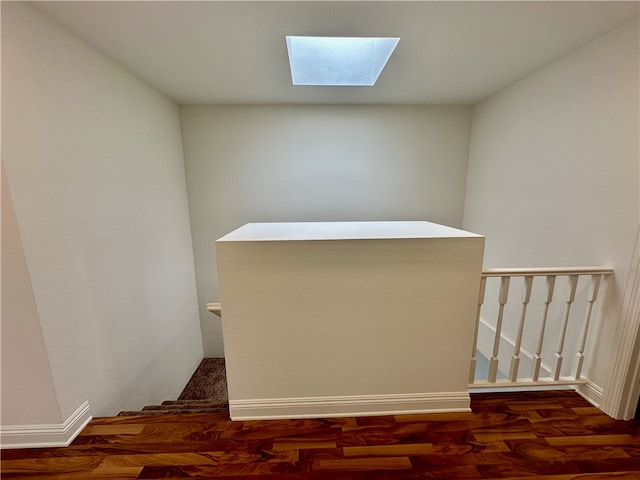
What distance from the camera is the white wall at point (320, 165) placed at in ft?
10.0

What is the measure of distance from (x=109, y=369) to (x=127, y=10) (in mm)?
2176

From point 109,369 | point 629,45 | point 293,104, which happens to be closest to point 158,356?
point 109,369

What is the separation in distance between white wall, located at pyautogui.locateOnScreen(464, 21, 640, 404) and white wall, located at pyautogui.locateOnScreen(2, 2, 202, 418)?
123 inches

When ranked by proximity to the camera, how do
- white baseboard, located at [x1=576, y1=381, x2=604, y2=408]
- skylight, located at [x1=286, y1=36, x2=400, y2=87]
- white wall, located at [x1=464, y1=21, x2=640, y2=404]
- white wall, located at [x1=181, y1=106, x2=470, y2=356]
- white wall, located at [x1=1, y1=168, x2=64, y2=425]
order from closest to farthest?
white wall, located at [x1=1, y1=168, x2=64, y2=425] < white wall, located at [x1=464, y1=21, x2=640, y2=404] < white baseboard, located at [x1=576, y1=381, x2=604, y2=408] < skylight, located at [x1=286, y1=36, x2=400, y2=87] < white wall, located at [x1=181, y1=106, x2=470, y2=356]

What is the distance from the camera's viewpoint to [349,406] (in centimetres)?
157

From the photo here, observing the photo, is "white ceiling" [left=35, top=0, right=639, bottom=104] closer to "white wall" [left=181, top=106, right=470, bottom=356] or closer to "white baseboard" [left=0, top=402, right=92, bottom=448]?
"white wall" [left=181, top=106, right=470, bottom=356]

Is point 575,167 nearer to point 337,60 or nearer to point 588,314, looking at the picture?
point 588,314

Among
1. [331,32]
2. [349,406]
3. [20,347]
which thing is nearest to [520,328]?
[349,406]

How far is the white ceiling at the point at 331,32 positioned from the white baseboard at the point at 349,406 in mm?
2162

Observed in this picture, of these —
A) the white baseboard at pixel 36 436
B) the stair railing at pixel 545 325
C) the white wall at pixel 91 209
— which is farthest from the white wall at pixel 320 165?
the white baseboard at pixel 36 436

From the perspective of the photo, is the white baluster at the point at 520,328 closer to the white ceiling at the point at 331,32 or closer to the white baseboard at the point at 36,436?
the white ceiling at the point at 331,32

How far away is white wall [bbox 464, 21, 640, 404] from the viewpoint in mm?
1490

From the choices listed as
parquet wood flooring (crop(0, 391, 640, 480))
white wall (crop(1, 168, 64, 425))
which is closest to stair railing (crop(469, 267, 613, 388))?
parquet wood flooring (crop(0, 391, 640, 480))

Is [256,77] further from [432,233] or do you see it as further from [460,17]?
[432,233]
